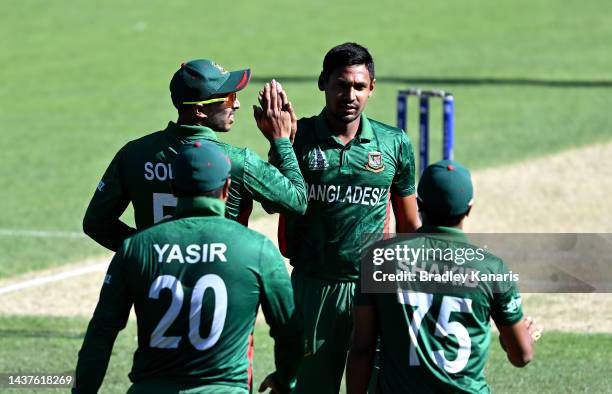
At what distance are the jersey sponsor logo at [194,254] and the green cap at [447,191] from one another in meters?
1.03

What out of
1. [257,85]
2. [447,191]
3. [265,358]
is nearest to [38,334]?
[265,358]

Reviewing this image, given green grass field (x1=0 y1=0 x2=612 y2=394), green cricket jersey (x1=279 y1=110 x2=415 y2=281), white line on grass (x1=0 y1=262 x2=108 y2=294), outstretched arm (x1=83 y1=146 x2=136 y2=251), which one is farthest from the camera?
Result: white line on grass (x1=0 y1=262 x2=108 y2=294)

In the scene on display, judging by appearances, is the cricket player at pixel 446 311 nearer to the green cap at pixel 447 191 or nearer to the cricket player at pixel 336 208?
the green cap at pixel 447 191

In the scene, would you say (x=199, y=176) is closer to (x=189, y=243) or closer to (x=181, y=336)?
(x=189, y=243)

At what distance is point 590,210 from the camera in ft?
59.2

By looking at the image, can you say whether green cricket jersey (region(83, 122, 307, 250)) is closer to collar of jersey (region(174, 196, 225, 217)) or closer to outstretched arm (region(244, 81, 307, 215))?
outstretched arm (region(244, 81, 307, 215))

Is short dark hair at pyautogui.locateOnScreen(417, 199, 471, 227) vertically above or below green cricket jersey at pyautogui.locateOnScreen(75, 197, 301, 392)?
above

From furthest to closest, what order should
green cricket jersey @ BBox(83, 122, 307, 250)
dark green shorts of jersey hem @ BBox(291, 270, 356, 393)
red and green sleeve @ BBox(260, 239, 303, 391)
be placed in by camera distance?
1. dark green shorts of jersey hem @ BBox(291, 270, 356, 393)
2. green cricket jersey @ BBox(83, 122, 307, 250)
3. red and green sleeve @ BBox(260, 239, 303, 391)

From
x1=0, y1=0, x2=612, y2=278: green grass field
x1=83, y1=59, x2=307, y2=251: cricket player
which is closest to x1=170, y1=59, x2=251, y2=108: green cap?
x1=83, y1=59, x2=307, y2=251: cricket player

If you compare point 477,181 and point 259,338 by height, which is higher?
point 477,181

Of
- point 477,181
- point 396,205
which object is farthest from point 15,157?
point 396,205

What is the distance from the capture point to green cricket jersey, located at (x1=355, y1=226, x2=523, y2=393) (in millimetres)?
5812

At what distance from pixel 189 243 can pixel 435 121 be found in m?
19.4

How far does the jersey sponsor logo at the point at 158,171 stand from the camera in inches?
272
